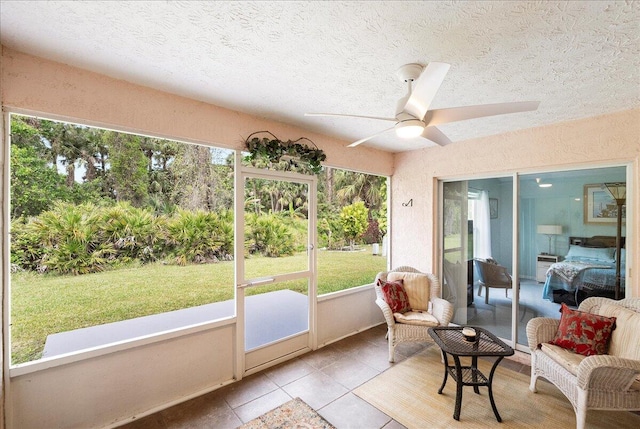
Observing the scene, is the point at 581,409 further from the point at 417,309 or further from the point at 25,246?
the point at 25,246

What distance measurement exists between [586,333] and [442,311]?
3.85 feet

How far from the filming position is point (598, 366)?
1886mm

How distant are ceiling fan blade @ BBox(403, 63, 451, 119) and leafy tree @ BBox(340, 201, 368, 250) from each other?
240 centimetres

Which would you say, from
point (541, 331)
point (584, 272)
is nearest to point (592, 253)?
point (584, 272)

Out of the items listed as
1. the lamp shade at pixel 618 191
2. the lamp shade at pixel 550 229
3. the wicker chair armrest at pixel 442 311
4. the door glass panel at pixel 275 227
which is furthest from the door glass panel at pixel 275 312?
the lamp shade at pixel 618 191

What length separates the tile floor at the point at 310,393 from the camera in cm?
216

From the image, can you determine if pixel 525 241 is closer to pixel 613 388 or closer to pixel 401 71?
pixel 613 388

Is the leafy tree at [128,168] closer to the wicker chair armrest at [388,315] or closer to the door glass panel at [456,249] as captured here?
the wicker chair armrest at [388,315]

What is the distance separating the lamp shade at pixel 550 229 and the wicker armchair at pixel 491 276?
0.62m

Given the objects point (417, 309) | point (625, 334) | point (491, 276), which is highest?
point (491, 276)

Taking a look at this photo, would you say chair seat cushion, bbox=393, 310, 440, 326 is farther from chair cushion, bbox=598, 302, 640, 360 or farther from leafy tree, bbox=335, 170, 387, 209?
leafy tree, bbox=335, 170, 387, 209

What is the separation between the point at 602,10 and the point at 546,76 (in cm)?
70

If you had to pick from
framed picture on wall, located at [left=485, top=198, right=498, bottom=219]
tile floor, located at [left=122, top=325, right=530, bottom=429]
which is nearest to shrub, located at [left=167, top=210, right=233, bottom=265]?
tile floor, located at [left=122, top=325, right=530, bottom=429]

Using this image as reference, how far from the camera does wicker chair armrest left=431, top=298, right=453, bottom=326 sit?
3031 mm
